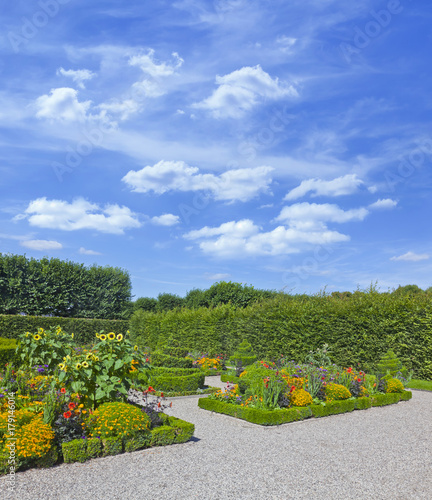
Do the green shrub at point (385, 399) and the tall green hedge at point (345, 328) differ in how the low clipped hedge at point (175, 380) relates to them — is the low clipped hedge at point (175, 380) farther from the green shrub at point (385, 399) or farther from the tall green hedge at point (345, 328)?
the tall green hedge at point (345, 328)

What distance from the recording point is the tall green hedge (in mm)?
15180

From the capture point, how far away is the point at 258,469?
6012 millimetres

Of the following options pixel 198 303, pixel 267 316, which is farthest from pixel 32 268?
pixel 267 316

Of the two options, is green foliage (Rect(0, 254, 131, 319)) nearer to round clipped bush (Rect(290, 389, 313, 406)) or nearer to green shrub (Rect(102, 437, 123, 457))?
round clipped bush (Rect(290, 389, 313, 406))

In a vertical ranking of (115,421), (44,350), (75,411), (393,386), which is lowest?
(393,386)

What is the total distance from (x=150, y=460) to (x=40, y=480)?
1.56m

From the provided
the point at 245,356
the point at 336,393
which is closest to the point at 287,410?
the point at 336,393

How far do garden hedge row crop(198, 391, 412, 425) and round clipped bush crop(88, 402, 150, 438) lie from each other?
307 centimetres

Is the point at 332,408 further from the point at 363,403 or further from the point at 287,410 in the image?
the point at 287,410

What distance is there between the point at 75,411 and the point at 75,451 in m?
0.67

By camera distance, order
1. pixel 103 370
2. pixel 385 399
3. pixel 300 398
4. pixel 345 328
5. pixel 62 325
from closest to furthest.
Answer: pixel 103 370, pixel 300 398, pixel 385 399, pixel 345 328, pixel 62 325

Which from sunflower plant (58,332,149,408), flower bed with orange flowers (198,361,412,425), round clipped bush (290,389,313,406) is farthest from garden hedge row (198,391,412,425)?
sunflower plant (58,332,149,408)

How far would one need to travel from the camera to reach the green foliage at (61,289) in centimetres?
2628

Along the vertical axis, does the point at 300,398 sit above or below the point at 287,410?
above
